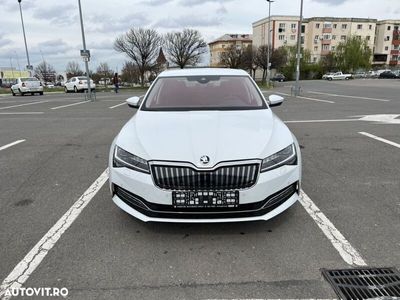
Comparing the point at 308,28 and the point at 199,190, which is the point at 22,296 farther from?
the point at 308,28

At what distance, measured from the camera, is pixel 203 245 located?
10.0 ft

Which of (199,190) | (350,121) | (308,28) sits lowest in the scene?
(350,121)

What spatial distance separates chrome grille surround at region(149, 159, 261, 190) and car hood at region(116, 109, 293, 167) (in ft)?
0.19

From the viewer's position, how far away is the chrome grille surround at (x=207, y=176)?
282cm

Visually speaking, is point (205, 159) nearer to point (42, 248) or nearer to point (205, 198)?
point (205, 198)

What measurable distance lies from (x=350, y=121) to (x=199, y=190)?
8.59 meters

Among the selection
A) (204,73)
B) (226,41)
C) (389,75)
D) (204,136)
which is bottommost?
(389,75)

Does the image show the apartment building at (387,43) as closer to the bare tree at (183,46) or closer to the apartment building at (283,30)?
the apartment building at (283,30)

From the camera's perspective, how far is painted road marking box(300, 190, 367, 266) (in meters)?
2.84

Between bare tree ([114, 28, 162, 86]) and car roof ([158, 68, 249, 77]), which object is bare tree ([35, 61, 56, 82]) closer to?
bare tree ([114, 28, 162, 86])

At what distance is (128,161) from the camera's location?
3.08 metres

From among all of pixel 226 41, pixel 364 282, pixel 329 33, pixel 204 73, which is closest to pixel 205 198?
pixel 364 282

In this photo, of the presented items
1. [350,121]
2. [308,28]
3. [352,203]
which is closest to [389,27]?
[308,28]

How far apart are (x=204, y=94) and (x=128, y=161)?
74.2 inches
